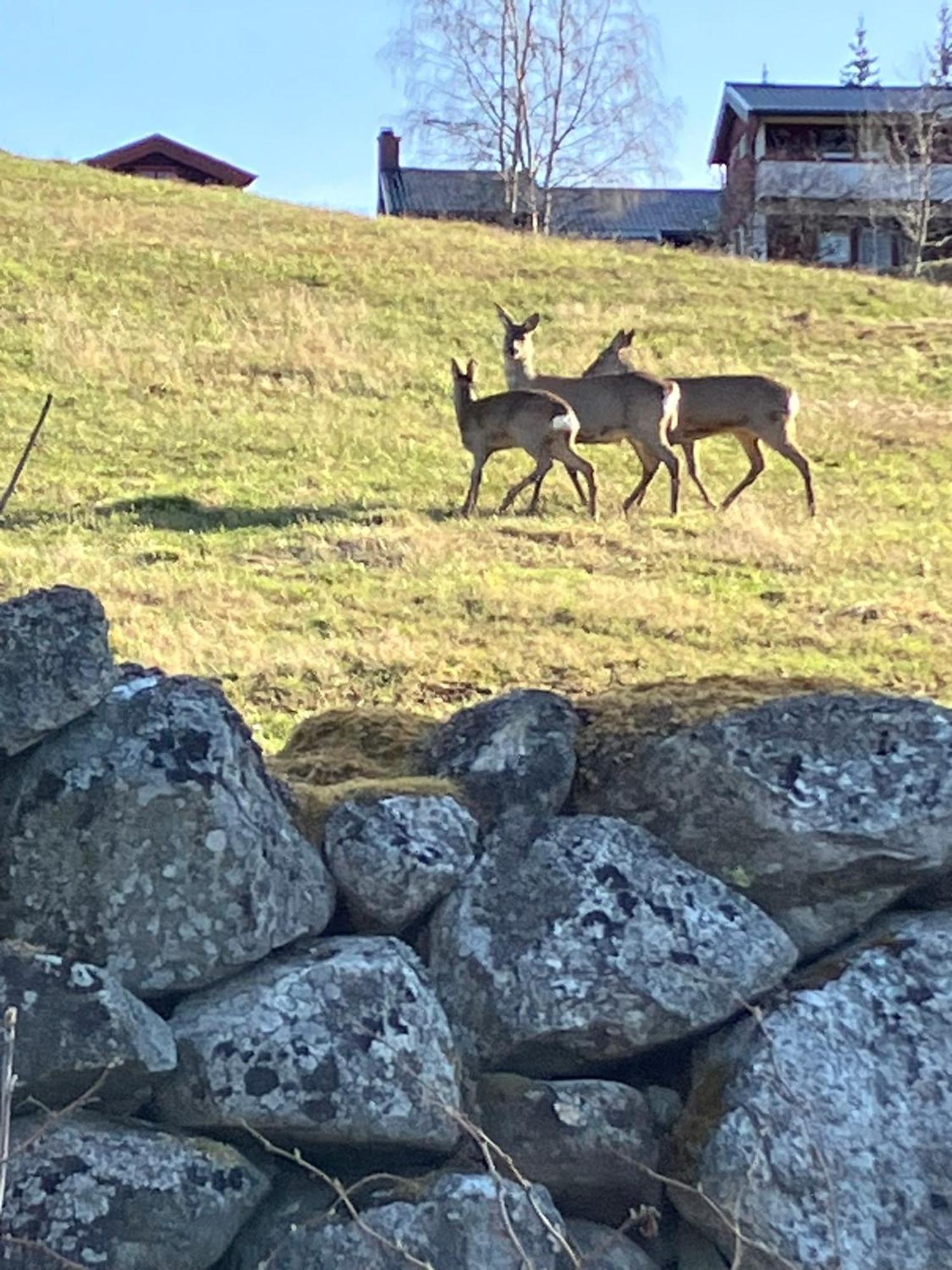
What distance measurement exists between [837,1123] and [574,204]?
190ft

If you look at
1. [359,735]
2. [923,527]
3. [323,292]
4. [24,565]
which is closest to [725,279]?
[323,292]

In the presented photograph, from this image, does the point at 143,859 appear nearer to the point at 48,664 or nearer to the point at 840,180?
the point at 48,664

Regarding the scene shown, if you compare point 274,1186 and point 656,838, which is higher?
point 656,838

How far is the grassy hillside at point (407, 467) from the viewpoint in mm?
10297

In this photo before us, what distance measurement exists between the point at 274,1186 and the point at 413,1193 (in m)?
0.28

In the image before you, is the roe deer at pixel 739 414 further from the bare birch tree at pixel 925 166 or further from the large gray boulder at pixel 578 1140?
the bare birch tree at pixel 925 166

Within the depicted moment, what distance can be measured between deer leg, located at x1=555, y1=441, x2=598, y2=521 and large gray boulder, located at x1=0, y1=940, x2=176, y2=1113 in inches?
499

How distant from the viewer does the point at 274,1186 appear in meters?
3.50

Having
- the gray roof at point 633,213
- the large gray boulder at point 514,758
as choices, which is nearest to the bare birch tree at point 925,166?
the gray roof at point 633,213

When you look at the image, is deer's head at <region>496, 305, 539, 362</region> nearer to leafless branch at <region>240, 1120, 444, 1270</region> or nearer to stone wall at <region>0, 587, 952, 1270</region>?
stone wall at <region>0, 587, 952, 1270</region>

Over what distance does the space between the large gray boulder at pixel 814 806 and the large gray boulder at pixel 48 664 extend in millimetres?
1243

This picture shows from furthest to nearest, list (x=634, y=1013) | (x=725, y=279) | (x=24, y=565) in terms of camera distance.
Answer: (x=725, y=279)
(x=24, y=565)
(x=634, y=1013)

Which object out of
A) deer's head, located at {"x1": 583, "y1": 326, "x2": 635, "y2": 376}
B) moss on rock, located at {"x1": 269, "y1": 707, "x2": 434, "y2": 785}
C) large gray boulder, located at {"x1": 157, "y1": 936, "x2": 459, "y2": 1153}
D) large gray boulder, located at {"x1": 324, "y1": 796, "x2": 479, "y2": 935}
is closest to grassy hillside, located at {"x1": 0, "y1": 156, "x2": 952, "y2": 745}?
deer's head, located at {"x1": 583, "y1": 326, "x2": 635, "y2": 376}

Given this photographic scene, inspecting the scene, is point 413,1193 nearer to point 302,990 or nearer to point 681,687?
point 302,990
